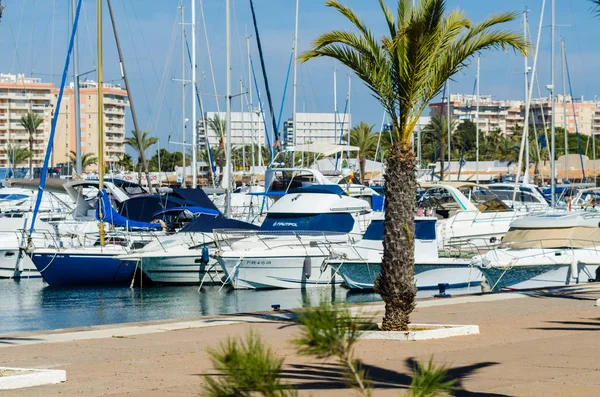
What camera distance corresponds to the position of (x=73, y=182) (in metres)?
36.2

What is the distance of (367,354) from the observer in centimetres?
1270

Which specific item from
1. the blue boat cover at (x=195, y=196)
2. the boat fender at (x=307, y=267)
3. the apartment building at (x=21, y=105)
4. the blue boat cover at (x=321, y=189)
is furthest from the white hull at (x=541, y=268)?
the apartment building at (x=21, y=105)

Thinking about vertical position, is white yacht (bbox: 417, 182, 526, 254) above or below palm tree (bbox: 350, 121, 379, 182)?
below

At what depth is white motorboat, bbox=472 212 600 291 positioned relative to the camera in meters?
24.3

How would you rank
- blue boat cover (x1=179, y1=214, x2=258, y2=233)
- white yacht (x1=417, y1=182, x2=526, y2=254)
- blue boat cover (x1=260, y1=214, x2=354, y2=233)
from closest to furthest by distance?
blue boat cover (x1=260, y1=214, x2=354, y2=233) → blue boat cover (x1=179, y1=214, x2=258, y2=233) → white yacht (x1=417, y1=182, x2=526, y2=254)

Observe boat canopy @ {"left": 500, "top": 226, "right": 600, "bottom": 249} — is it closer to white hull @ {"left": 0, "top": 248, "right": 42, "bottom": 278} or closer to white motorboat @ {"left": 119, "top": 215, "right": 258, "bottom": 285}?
white motorboat @ {"left": 119, "top": 215, "right": 258, "bottom": 285}

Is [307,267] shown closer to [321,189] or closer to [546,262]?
[321,189]

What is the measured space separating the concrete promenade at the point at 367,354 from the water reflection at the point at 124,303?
6.19m

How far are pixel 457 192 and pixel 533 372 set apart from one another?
80.8 ft

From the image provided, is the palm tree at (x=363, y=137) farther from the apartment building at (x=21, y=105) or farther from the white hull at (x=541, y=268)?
the apartment building at (x=21, y=105)

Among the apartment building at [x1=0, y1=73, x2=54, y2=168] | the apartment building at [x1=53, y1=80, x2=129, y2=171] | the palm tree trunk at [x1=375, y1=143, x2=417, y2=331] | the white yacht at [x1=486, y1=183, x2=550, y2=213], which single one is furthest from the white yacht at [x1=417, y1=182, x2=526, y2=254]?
the apartment building at [x1=53, y1=80, x2=129, y2=171]

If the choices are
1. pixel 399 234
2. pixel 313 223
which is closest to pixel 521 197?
pixel 313 223

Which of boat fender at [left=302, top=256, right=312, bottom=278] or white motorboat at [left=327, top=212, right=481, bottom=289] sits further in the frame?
boat fender at [left=302, top=256, right=312, bottom=278]

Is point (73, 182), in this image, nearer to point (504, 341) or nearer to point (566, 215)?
point (566, 215)
